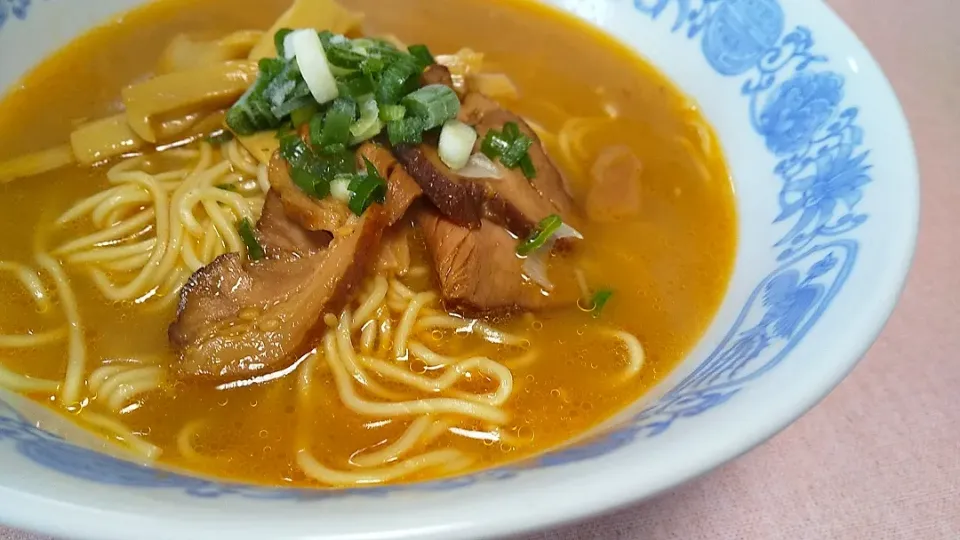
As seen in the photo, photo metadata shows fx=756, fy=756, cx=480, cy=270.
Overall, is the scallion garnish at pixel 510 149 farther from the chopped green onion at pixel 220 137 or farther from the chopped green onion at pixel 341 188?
the chopped green onion at pixel 220 137

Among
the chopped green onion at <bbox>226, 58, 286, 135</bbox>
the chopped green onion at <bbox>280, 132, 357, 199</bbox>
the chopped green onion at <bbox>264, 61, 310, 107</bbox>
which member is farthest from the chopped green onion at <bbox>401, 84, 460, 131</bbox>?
the chopped green onion at <bbox>226, 58, 286, 135</bbox>

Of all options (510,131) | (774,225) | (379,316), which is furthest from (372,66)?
(774,225)

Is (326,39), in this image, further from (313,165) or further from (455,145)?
(455,145)

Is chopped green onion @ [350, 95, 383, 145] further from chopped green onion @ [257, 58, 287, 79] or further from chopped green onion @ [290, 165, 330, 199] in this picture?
chopped green onion @ [257, 58, 287, 79]

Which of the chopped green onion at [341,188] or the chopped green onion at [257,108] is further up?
the chopped green onion at [341,188]

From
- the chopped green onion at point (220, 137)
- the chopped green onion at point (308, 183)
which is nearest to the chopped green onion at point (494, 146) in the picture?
the chopped green onion at point (308, 183)

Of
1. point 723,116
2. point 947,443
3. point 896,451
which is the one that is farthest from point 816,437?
point 723,116

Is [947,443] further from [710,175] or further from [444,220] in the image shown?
[444,220]
